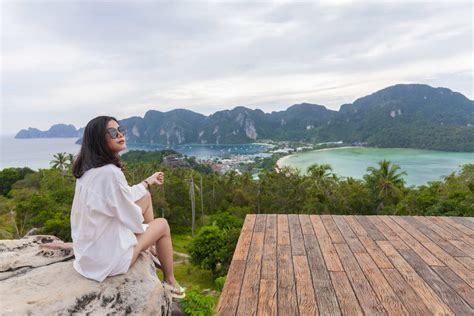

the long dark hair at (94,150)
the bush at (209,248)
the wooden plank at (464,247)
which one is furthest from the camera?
the bush at (209,248)

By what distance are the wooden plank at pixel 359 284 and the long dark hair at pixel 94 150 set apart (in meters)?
1.73

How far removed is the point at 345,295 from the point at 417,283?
0.59m

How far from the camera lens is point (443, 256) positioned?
9.18ft

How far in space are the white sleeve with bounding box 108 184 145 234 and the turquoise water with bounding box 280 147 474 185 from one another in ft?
186

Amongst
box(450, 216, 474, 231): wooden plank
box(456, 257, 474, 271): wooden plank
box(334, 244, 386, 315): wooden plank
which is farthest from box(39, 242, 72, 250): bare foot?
box(450, 216, 474, 231): wooden plank

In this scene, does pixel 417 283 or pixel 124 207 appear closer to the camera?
pixel 124 207

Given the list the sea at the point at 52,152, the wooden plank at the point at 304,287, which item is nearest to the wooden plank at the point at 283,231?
the wooden plank at the point at 304,287

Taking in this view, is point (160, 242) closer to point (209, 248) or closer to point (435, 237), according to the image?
point (435, 237)

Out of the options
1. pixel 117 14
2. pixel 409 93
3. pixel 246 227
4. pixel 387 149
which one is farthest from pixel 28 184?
pixel 409 93

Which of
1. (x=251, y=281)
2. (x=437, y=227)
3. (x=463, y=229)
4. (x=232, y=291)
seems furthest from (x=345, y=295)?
(x=463, y=229)

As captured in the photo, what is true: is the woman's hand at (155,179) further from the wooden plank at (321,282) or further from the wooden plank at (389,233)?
the wooden plank at (389,233)

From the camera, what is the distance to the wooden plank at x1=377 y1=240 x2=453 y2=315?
1.98 m

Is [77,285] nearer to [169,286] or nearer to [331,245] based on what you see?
[169,286]

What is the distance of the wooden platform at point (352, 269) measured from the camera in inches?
79.7
